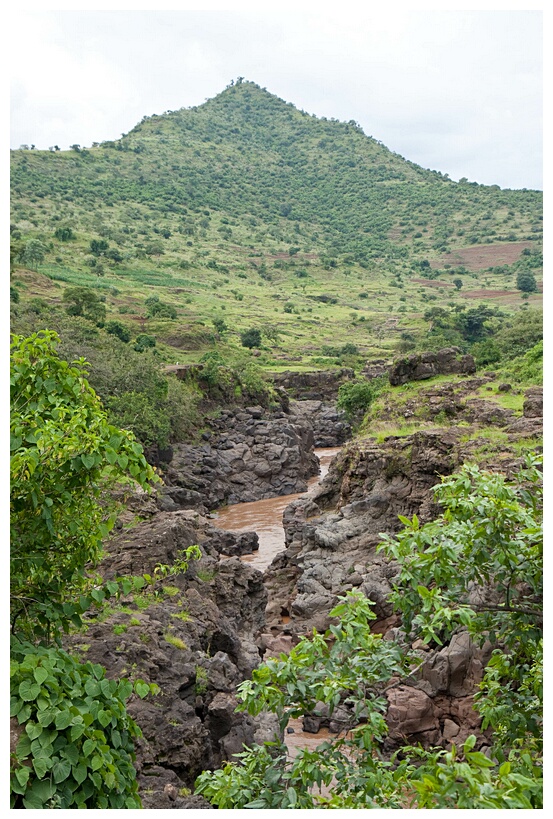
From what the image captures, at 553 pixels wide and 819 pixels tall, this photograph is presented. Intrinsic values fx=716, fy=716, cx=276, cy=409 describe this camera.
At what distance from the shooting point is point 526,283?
346 feet

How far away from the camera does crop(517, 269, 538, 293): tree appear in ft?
343

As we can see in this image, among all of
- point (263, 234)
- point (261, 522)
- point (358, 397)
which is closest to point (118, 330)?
point (358, 397)

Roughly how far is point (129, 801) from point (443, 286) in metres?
120

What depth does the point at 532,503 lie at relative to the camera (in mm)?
6121

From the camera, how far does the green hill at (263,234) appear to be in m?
75.4

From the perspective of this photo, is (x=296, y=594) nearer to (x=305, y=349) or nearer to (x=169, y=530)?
(x=169, y=530)

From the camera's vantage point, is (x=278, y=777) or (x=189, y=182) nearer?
(x=278, y=777)

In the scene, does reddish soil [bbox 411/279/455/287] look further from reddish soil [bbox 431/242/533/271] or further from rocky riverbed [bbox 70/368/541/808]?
rocky riverbed [bbox 70/368/541/808]

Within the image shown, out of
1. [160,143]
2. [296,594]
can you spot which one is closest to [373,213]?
[160,143]

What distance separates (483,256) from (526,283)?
22.6m

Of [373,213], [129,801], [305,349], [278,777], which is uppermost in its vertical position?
[373,213]

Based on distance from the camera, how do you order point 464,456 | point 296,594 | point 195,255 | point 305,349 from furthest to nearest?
1. point 195,255
2. point 305,349
3. point 296,594
4. point 464,456

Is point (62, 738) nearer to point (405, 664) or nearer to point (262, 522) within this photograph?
point (405, 664)

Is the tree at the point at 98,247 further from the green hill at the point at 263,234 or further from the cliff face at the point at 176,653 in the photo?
the cliff face at the point at 176,653
